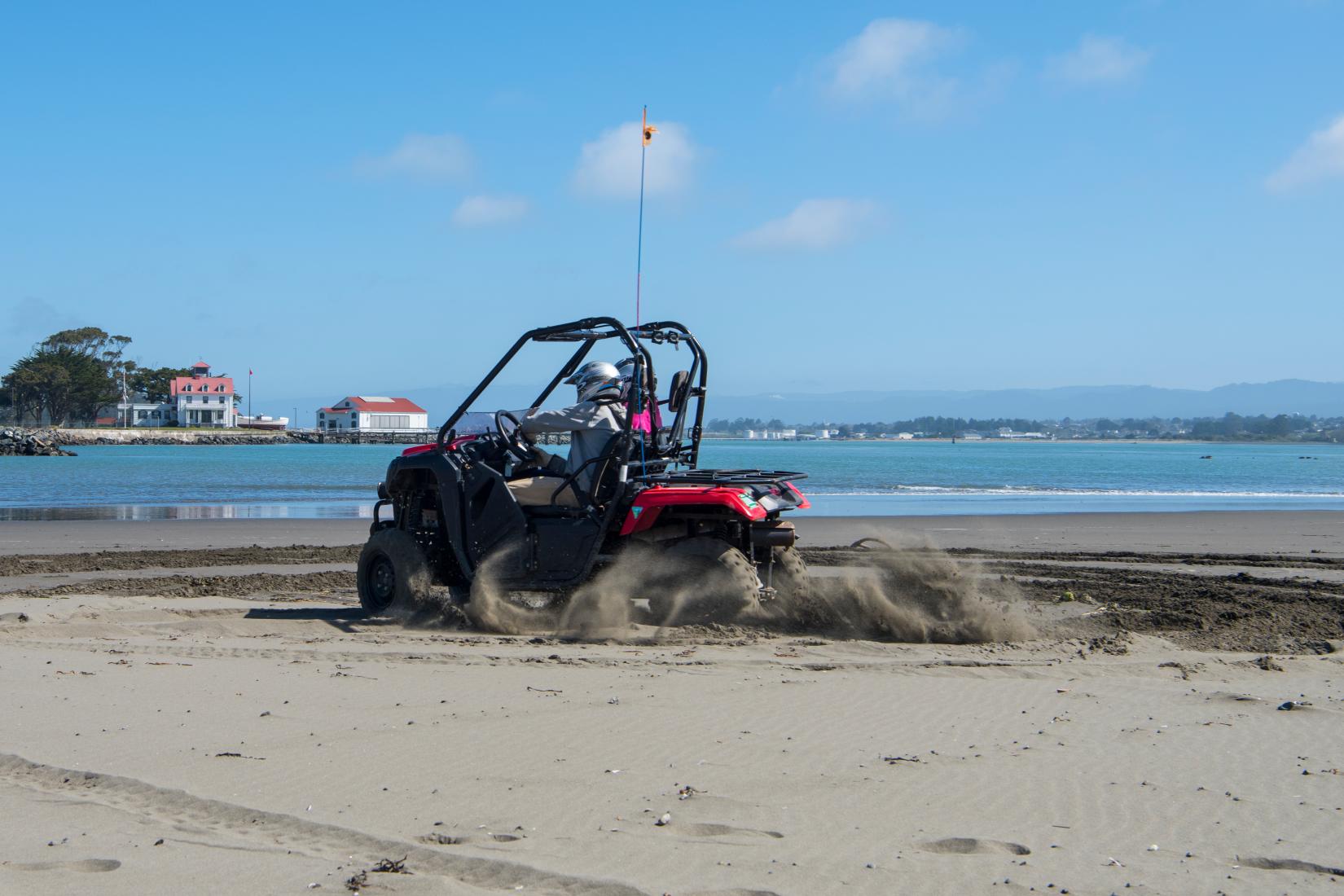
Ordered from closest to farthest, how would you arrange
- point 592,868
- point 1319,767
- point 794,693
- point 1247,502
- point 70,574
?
point 592,868, point 1319,767, point 794,693, point 70,574, point 1247,502

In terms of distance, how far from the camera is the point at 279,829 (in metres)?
3.94

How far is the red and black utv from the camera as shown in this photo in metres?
7.94

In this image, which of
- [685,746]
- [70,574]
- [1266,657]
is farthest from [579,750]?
[70,574]

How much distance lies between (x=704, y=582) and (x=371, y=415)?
13406 cm

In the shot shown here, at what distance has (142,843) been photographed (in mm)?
3793

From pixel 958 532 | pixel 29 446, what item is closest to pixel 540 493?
pixel 958 532

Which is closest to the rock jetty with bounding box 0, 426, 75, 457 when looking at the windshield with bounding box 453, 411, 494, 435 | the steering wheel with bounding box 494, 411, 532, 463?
the windshield with bounding box 453, 411, 494, 435

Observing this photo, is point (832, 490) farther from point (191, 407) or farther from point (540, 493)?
point (191, 407)

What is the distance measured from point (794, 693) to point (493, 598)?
2893 mm

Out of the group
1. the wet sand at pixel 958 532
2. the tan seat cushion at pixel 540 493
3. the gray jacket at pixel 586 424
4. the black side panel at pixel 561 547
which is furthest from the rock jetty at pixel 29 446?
the gray jacket at pixel 586 424

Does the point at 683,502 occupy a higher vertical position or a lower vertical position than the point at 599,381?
lower

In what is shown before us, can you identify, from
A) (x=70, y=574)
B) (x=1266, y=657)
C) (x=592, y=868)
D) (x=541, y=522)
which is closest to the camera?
(x=592, y=868)

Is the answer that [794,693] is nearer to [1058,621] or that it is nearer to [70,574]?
[1058,621]

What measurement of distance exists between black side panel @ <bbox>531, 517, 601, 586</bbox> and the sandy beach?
0.39 metres
